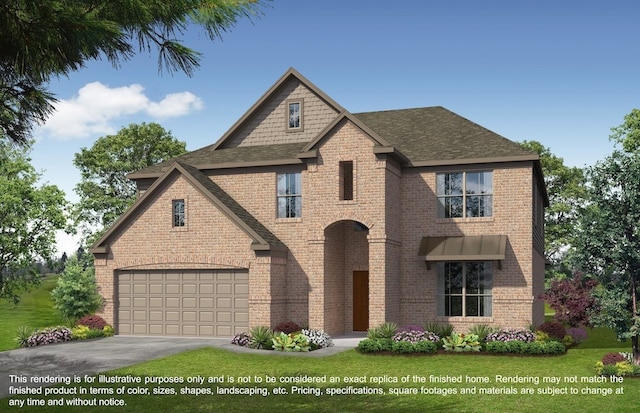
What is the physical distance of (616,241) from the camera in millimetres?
19859

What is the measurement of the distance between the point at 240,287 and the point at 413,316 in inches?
275

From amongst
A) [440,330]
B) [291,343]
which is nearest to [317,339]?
[291,343]

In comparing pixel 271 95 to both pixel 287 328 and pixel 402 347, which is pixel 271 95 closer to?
pixel 287 328

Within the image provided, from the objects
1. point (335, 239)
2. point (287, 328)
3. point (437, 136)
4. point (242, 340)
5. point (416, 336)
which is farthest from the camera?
point (437, 136)

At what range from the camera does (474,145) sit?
95.0 feet

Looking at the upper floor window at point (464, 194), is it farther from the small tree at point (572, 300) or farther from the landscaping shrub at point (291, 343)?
the landscaping shrub at point (291, 343)

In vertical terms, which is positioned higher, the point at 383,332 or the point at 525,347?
the point at 383,332

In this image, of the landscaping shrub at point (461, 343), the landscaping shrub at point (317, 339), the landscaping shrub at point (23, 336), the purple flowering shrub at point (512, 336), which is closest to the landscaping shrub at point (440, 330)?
the landscaping shrub at point (461, 343)

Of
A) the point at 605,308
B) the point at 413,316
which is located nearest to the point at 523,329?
the point at 413,316

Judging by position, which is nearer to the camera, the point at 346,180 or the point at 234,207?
the point at 234,207

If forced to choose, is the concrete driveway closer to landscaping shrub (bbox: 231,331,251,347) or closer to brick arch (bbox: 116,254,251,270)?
landscaping shrub (bbox: 231,331,251,347)

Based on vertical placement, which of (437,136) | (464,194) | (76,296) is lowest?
(76,296)

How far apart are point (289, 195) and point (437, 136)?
694 centimetres

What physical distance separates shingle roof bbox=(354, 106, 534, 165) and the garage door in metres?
8.94
